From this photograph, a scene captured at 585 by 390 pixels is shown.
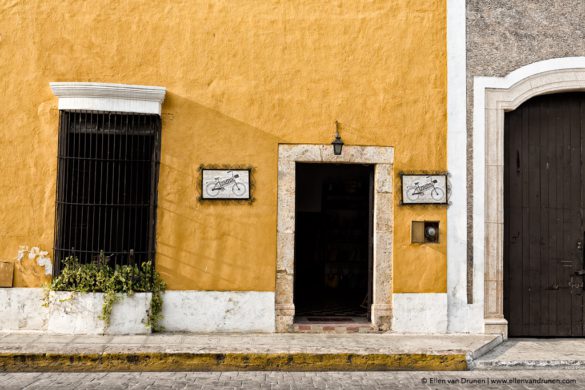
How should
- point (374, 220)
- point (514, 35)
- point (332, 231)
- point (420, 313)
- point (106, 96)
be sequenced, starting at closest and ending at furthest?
point (106, 96)
point (420, 313)
point (374, 220)
point (514, 35)
point (332, 231)

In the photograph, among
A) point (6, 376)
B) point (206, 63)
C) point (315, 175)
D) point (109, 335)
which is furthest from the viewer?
point (315, 175)

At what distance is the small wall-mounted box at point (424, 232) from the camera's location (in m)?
7.95

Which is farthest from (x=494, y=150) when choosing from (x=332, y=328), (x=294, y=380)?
(x=294, y=380)

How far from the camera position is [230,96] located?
788 centimetres

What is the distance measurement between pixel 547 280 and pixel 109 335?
5.69 meters

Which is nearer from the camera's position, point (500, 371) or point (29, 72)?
point (500, 371)

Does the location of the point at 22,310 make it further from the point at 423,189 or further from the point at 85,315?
the point at 423,189

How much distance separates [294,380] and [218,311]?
175cm

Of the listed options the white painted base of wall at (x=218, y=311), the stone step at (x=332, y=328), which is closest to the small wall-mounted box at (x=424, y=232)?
the stone step at (x=332, y=328)

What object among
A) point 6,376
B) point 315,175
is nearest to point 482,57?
point 315,175

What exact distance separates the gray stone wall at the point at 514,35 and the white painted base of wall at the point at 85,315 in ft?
Result: 15.7

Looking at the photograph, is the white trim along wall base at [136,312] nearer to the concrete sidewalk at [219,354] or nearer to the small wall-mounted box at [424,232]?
the concrete sidewalk at [219,354]

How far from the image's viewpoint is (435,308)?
7.91 m

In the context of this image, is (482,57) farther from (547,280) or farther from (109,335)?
(109,335)
